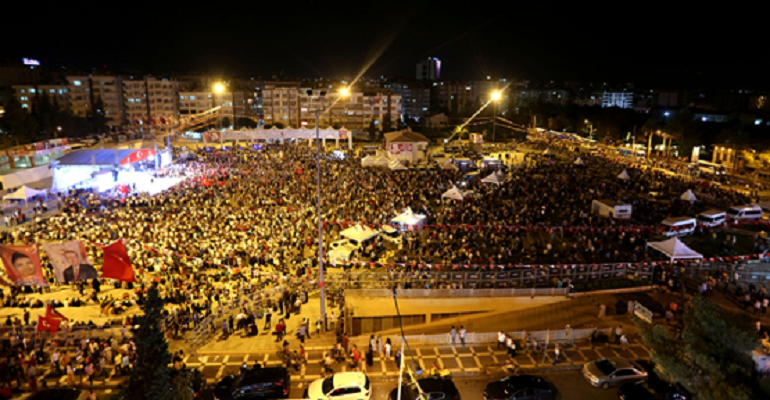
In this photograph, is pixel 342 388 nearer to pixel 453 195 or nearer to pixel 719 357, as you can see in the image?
pixel 719 357

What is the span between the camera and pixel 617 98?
447 ft

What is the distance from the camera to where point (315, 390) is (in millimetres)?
11562

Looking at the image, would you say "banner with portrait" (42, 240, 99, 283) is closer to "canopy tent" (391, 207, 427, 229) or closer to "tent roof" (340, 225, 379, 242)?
Answer: "tent roof" (340, 225, 379, 242)

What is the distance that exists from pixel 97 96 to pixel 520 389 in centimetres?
9627

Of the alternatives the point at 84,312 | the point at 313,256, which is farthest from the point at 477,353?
the point at 84,312

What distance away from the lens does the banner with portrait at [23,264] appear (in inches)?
520

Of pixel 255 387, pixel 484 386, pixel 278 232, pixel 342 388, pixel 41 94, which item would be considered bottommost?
pixel 484 386

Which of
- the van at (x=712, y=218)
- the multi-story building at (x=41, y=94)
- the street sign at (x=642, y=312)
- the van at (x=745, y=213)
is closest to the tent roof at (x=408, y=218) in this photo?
the street sign at (x=642, y=312)

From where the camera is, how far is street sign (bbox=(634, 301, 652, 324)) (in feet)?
50.3

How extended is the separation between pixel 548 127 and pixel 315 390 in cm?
8315

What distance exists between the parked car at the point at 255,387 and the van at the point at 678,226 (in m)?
20.2

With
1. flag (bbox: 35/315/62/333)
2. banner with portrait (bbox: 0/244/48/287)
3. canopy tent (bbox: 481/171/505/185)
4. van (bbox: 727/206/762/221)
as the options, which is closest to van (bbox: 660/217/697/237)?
van (bbox: 727/206/762/221)

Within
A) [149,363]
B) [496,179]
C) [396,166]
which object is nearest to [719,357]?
[149,363]

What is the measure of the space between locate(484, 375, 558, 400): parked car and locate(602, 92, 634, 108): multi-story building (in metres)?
141
